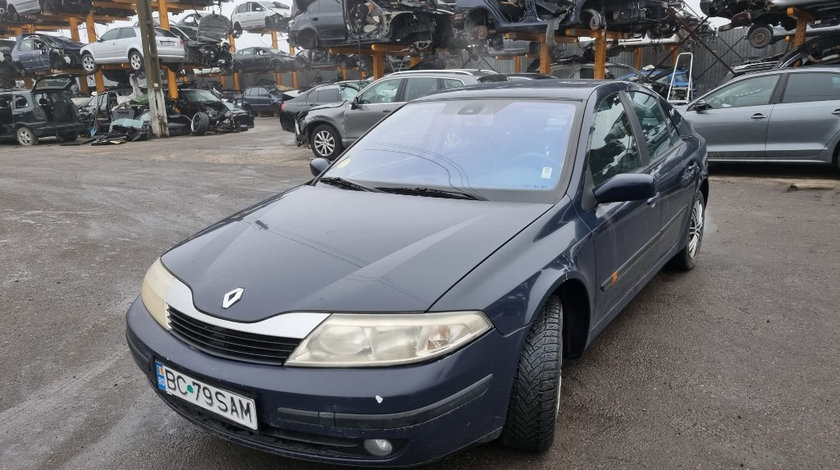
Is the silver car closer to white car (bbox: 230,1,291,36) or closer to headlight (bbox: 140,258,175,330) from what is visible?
headlight (bbox: 140,258,175,330)

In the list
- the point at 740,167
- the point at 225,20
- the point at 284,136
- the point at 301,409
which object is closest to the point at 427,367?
the point at 301,409

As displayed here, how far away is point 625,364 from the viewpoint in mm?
3123

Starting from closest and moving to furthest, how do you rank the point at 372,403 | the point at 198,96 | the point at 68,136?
the point at 372,403, the point at 68,136, the point at 198,96

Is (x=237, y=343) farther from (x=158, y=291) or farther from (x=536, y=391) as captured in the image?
(x=536, y=391)

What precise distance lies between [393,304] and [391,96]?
29.4 ft

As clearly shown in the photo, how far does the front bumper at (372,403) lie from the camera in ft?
6.11

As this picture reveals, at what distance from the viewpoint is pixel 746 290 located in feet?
13.5

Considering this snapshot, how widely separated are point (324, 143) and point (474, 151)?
8.65m

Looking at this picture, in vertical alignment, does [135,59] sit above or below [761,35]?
above

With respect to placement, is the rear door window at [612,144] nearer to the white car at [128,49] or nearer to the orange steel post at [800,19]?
the orange steel post at [800,19]

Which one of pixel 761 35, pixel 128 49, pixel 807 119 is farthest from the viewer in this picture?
pixel 128 49

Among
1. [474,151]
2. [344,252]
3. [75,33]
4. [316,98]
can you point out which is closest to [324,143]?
[316,98]

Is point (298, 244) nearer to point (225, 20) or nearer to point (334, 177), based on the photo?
point (334, 177)

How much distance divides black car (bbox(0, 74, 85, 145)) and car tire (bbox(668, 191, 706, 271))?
18.2m
